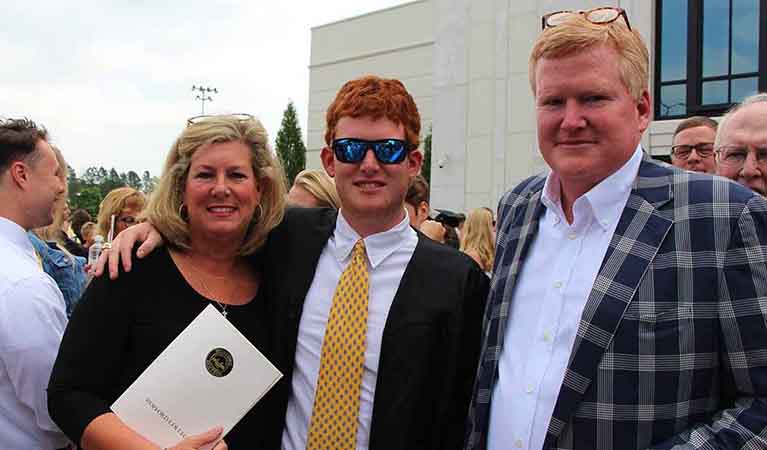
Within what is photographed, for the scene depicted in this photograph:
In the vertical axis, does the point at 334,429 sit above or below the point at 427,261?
below

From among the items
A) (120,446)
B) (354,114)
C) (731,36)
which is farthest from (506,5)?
(120,446)

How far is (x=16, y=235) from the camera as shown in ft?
9.69

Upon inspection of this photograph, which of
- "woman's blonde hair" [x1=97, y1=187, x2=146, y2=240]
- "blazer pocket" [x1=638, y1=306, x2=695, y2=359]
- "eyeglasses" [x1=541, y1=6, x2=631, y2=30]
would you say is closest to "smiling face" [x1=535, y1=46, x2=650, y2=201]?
"eyeglasses" [x1=541, y1=6, x2=631, y2=30]

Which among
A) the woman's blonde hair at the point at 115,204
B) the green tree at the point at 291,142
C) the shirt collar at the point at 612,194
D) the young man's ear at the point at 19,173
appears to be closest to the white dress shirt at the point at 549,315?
→ the shirt collar at the point at 612,194

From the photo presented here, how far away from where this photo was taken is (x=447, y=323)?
8.05 ft

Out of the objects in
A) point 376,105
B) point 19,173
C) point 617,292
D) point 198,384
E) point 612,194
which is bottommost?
point 198,384

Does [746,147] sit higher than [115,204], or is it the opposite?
[746,147]

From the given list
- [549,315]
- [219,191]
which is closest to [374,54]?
[219,191]

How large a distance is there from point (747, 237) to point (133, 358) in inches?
76.1

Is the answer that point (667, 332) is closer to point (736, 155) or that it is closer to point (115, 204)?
point (736, 155)

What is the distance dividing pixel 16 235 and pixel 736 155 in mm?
3125

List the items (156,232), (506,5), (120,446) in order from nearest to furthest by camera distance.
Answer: (120,446)
(156,232)
(506,5)

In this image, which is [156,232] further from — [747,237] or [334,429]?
[747,237]

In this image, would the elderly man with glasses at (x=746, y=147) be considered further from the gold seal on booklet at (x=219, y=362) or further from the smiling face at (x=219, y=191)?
the gold seal on booklet at (x=219, y=362)
